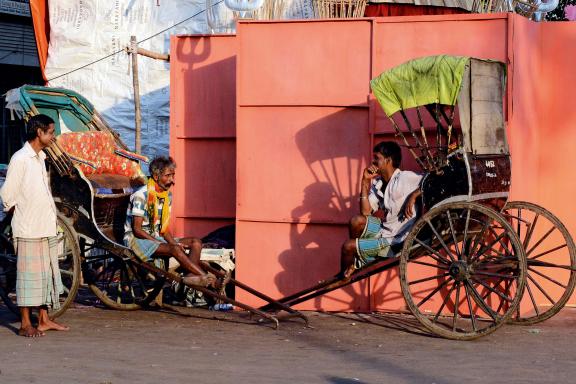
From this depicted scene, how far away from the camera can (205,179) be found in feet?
33.5

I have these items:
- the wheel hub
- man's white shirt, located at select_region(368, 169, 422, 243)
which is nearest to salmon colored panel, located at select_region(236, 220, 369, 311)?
man's white shirt, located at select_region(368, 169, 422, 243)

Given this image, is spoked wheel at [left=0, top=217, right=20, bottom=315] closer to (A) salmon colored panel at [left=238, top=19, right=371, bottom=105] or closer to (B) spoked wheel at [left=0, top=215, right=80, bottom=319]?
(B) spoked wheel at [left=0, top=215, right=80, bottom=319]

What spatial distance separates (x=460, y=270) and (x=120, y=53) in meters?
7.80

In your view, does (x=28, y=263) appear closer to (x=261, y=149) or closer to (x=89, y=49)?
(x=261, y=149)

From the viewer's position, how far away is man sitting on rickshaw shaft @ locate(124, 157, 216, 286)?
7.99 meters

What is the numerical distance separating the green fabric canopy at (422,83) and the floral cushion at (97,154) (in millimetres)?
2698

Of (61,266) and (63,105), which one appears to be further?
(63,105)

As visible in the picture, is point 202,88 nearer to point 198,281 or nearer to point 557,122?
point 198,281

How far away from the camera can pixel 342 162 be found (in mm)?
8750

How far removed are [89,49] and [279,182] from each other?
596 centimetres

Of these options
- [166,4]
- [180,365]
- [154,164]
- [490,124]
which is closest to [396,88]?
[490,124]

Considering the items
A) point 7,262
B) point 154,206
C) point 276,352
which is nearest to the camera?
point 276,352

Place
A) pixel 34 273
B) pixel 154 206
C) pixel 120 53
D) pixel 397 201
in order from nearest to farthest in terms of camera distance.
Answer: pixel 34 273
pixel 397 201
pixel 154 206
pixel 120 53

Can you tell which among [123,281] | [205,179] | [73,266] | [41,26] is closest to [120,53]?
[41,26]
